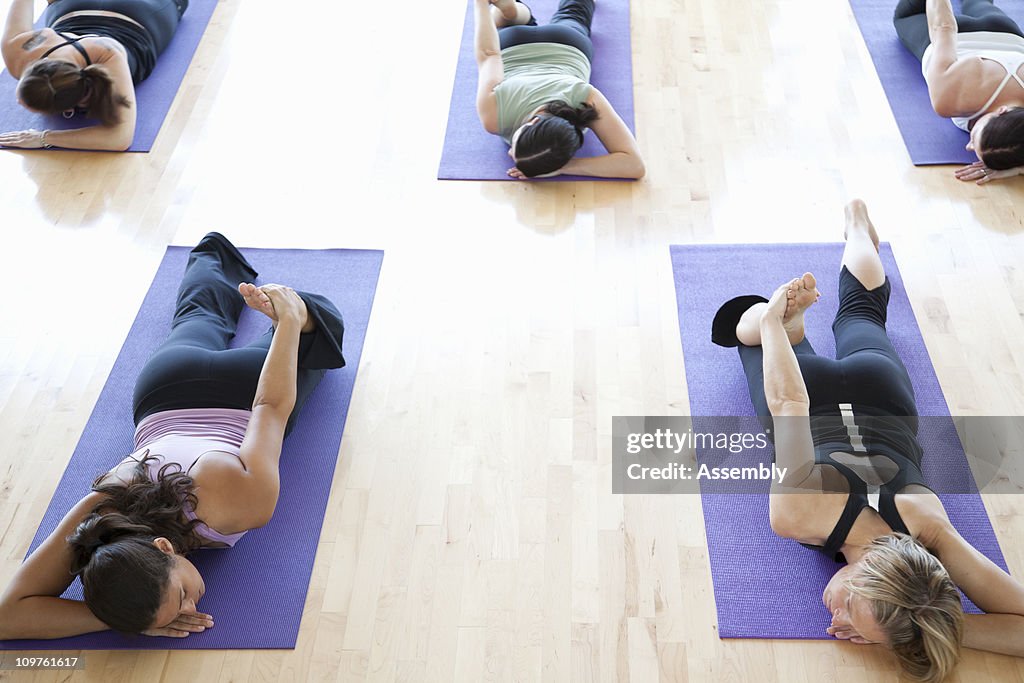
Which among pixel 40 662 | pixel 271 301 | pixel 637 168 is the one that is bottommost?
pixel 40 662

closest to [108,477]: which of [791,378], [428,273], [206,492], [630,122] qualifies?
[206,492]

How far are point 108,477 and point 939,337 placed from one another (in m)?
2.39

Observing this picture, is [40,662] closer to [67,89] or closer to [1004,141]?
[67,89]

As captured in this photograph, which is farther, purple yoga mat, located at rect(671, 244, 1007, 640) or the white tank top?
the white tank top

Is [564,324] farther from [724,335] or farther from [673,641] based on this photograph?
[673,641]

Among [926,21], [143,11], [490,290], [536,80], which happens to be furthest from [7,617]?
[926,21]

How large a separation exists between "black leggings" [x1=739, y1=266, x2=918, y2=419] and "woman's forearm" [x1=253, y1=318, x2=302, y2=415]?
4.09 feet

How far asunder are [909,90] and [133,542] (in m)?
3.27

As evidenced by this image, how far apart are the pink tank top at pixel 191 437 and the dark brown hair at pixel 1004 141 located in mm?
2628

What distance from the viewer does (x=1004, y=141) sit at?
3.27 meters

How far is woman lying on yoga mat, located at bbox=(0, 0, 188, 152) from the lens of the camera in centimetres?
354

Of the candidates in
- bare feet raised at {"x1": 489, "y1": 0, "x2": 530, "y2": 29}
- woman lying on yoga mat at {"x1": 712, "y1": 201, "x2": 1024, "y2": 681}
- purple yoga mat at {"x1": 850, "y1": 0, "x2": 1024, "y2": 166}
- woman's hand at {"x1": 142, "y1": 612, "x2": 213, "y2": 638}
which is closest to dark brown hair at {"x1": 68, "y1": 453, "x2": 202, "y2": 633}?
woman's hand at {"x1": 142, "y1": 612, "x2": 213, "y2": 638}

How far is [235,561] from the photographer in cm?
243

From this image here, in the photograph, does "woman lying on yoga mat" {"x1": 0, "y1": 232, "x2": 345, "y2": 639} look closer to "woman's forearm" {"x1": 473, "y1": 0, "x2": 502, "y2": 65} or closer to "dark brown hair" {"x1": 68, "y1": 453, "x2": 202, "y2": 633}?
"dark brown hair" {"x1": 68, "y1": 453, "x2": 202, "y2": 633}
